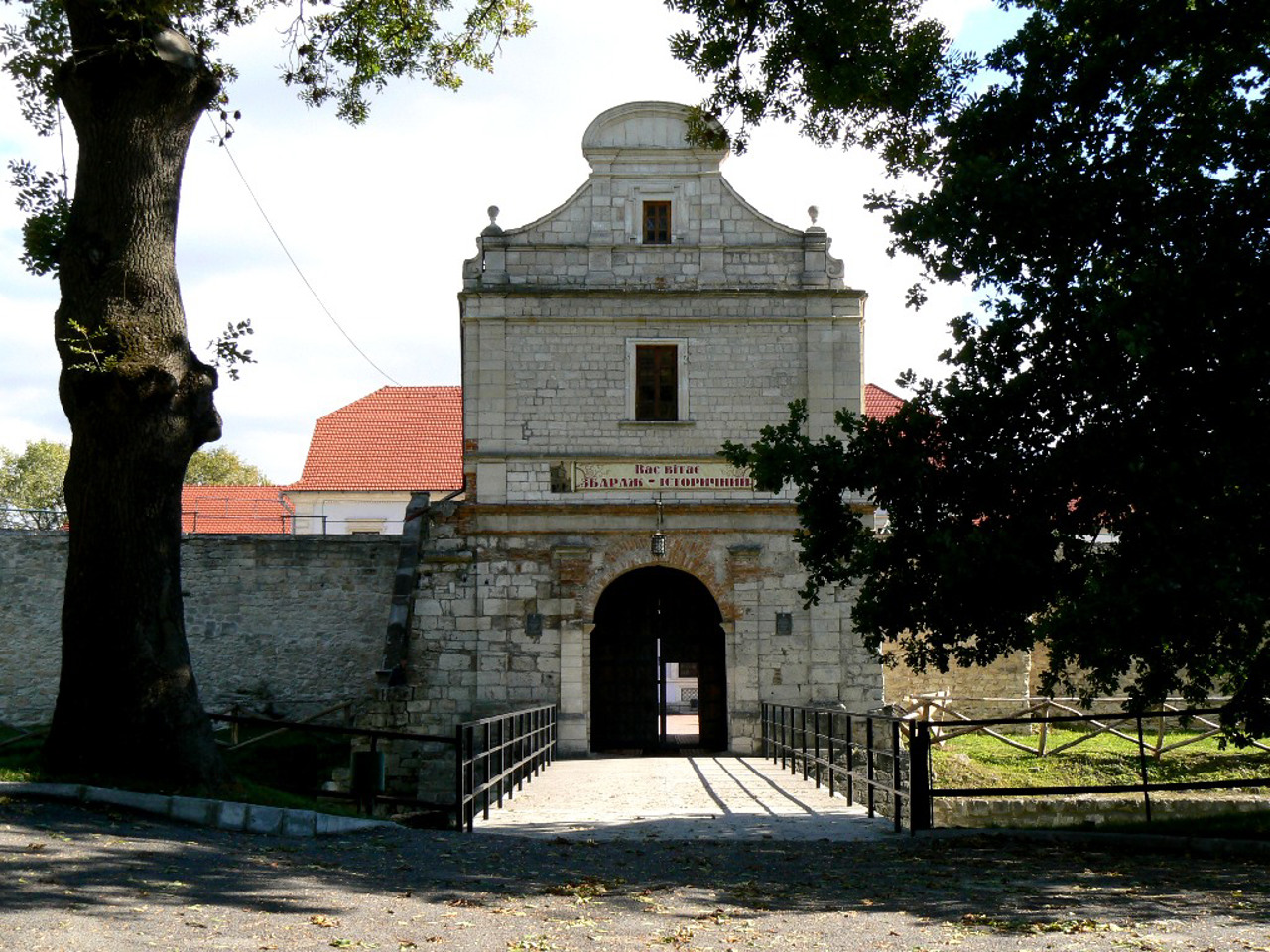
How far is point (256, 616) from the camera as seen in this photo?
23.3 m

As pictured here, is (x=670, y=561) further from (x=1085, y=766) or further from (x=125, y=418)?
(x=125, y=418)

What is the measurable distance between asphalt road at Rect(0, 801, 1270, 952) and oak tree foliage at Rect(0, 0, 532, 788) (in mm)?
1086

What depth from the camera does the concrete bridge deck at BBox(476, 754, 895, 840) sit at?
1123 centimetres

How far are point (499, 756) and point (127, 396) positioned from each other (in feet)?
19.4

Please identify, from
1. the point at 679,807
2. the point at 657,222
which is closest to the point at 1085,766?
the point at 679,807

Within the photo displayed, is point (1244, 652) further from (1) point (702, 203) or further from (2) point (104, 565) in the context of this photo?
(1) point (702, 203)

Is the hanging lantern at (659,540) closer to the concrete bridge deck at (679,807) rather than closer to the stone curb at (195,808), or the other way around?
the concrete bridge deck at (679,807)

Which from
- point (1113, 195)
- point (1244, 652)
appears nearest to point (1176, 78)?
point (1113, 195)

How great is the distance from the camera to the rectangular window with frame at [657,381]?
2153 centimetres

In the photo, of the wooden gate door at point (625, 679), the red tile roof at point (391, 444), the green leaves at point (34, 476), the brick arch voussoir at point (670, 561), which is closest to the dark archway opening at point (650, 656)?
the wooden gate door at point (625, 679)

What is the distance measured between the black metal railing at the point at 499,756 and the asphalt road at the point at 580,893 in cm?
105

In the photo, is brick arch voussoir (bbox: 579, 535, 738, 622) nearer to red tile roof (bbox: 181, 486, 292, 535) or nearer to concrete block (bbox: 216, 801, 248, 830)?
concrete block (bbox: 216, 801, 248, 830)

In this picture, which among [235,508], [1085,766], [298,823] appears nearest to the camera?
[298,823]

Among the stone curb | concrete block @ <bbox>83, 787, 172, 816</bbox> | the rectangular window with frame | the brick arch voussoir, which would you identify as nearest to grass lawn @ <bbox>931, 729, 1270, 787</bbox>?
the brick arch voussoir
